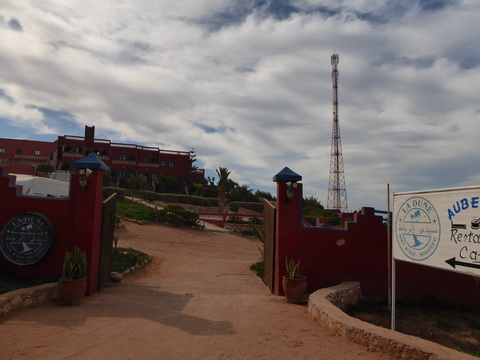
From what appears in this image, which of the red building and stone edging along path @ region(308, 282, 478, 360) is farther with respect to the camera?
the red building

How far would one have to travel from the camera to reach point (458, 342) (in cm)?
676

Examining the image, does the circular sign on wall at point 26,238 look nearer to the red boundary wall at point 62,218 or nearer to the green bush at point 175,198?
the red boundary wall at point 62,218

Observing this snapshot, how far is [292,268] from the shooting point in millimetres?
7512

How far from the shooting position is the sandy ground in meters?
4.24

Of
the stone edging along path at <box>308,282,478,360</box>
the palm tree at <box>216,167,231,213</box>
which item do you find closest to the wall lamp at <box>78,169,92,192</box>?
the stone edging along path at <box>308,282,478,360</box>

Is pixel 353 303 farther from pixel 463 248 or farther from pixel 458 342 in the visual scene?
pixel 463 248

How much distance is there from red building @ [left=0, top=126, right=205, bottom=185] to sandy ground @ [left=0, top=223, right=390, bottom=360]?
3787 centimetres

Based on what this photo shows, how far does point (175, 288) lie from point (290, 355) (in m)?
5.22

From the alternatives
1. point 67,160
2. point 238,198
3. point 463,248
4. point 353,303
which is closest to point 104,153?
point 67,160

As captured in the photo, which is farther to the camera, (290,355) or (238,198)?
(238,198)

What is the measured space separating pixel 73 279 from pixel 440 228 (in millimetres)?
6498

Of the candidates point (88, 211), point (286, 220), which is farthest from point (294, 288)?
point (88, 211)

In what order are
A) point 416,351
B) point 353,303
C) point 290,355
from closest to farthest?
point 416,351
point 290,355
point 353,303

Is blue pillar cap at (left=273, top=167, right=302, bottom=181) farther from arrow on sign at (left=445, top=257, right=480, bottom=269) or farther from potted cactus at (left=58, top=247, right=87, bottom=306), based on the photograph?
potted cactus at (left=58, top=247, right=87, bottom=306)
